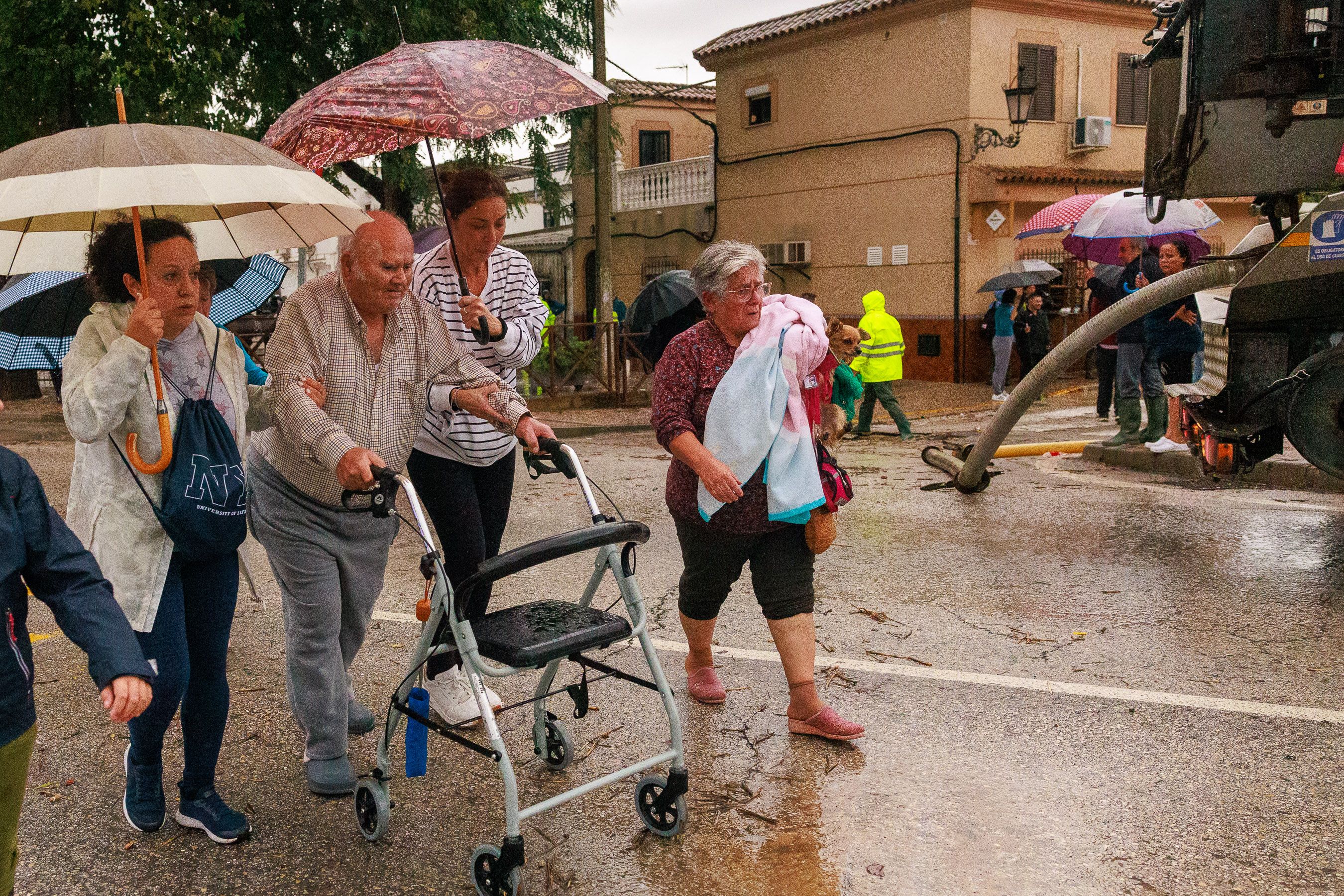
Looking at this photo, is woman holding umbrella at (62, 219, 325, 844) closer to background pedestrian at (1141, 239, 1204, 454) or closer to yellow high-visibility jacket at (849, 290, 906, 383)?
background pedestrian at (1141, 239, 1204, 454)

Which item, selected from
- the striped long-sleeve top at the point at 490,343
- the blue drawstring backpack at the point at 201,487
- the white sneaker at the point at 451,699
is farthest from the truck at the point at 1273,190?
the blue drawstring backpack at the point at 201,487

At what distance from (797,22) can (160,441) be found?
21.0m

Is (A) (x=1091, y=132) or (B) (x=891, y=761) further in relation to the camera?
(A) (x=1091, y=132)

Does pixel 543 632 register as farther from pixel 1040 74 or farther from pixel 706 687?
pixel 1040 74

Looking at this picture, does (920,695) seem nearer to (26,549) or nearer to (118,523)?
(118,523)

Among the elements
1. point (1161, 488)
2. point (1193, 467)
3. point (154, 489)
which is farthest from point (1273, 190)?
point (154, 489)

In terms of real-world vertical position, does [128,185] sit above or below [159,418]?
above

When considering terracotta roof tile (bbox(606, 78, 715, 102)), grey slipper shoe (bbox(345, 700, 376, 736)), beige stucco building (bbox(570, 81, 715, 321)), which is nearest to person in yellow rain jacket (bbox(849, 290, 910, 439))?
grey slipper shoe (bbox(345, 700, 376, 736))

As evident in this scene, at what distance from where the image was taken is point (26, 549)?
7.10 ft

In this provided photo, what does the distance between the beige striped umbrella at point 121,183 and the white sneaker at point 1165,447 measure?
7542mm

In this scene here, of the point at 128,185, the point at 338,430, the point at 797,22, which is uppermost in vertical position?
the point at 797,22

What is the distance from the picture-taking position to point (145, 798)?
339 centimetres

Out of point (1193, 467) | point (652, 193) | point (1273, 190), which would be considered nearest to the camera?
point (1273, 190)

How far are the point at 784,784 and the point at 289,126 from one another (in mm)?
2831
